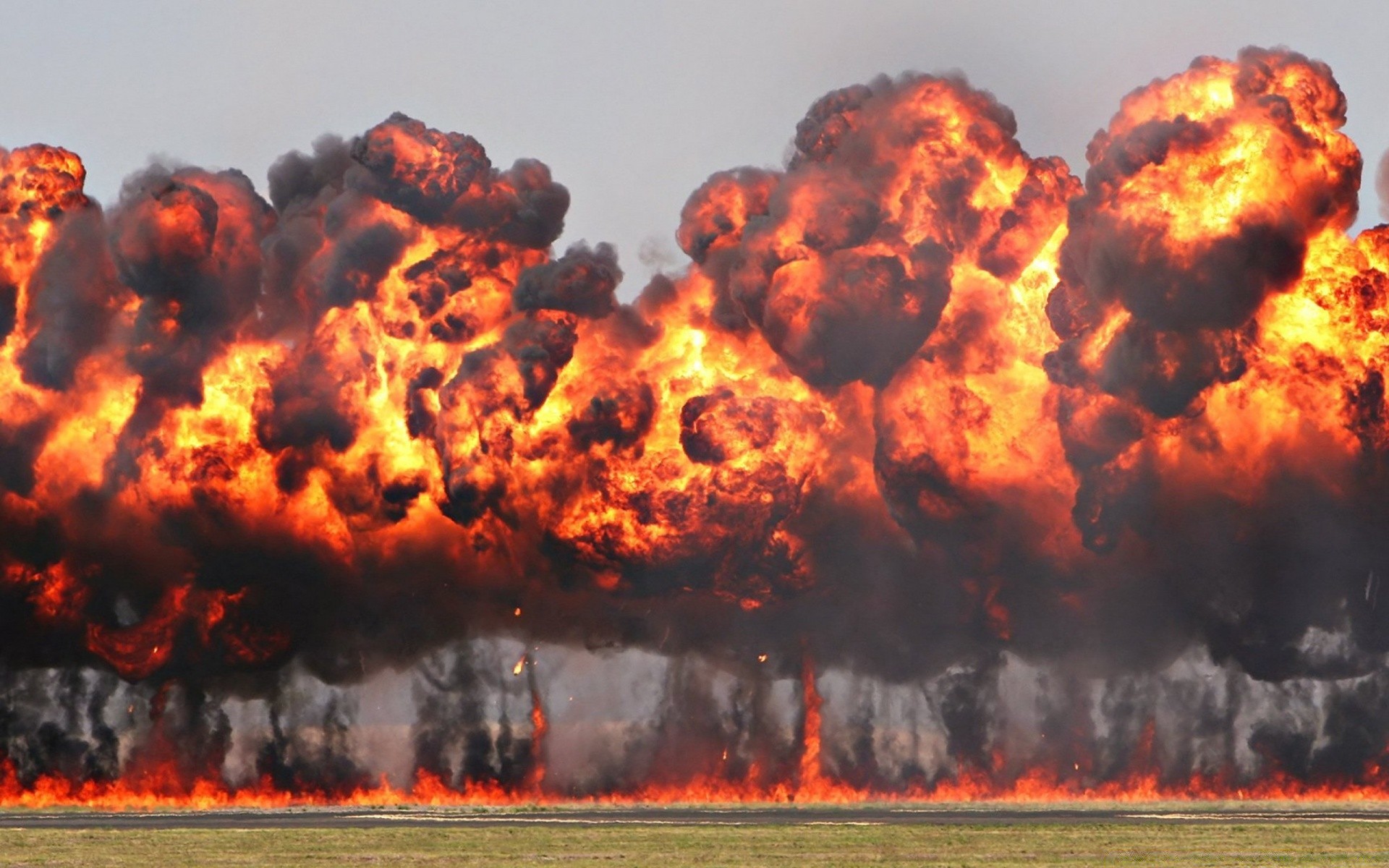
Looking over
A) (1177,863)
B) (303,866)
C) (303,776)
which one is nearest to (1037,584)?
(303,776)

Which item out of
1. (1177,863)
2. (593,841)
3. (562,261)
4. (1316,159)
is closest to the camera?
(1177,863)

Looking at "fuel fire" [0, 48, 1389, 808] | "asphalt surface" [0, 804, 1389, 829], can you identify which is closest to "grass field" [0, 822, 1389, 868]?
"asphalt surface" [0, 804, 1389, 829]

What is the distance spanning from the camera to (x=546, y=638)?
519ft

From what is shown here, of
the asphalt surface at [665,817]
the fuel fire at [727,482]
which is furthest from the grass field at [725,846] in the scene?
the fuel fire at [727,482]

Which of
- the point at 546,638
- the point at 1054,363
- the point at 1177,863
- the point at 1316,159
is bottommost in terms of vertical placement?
the point at 1177,863

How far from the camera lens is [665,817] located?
5108 inches

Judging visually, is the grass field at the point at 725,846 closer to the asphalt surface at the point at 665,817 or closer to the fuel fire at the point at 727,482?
the asphalt surface at the point at 665,817

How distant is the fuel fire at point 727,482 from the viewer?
484 feet

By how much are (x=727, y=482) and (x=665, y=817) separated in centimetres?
2425

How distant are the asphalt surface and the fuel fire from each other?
10.2m

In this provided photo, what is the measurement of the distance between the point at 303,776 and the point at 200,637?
1063 centimetres

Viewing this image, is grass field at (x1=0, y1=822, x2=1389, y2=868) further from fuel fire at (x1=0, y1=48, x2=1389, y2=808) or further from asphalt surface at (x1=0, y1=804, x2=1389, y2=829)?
→ fuel fire at (x1=0, y1=48, x2=1389, y2=808)

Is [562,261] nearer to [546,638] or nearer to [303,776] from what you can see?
[546,638]

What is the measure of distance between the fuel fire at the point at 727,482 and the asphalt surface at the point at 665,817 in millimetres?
10232
